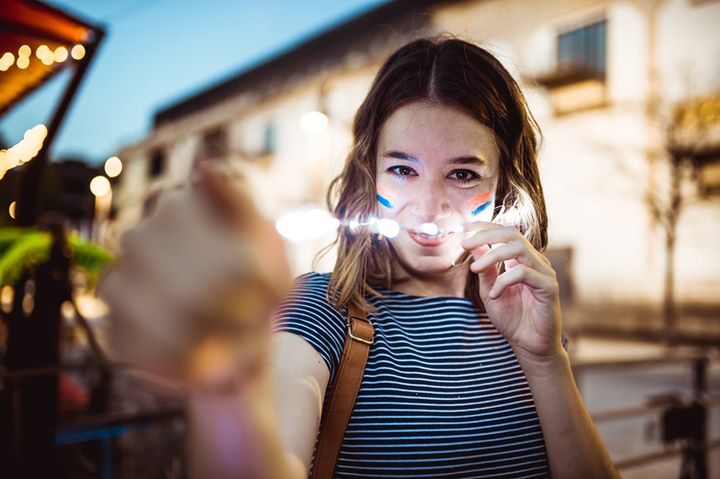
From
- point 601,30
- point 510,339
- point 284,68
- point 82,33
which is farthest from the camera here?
point 284,68

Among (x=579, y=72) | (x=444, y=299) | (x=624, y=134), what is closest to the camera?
(x=444, y=299)

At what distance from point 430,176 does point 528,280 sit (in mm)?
315

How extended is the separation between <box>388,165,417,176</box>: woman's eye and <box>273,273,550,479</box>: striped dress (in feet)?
0.94

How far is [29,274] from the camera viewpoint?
2.32 m

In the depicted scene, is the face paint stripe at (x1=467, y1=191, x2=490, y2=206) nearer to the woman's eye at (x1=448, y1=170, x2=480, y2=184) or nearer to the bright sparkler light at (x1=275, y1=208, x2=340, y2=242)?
the woman's eye at (x1=448, y1=170, x2=480, y2=184)

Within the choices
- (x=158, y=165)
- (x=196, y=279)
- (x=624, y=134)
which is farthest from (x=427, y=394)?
(x=624, y=134)

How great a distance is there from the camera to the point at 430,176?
1.17 m

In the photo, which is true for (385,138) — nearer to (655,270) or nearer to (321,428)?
(321,428)

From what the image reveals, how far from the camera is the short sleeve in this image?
0.98 m

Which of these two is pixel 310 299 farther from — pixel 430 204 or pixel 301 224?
pixel 301 224

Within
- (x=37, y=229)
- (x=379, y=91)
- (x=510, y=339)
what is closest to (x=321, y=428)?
(x=510, y=339)

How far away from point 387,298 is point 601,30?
14833 mm

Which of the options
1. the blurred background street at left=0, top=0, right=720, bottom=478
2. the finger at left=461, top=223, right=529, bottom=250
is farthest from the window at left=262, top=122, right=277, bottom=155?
the finger at left=461, top=223, right=529, bottom=250

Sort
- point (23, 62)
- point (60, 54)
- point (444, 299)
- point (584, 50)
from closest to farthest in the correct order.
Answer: point (444, 299), point (23, 62), point (60, 54), point (584, 50)
